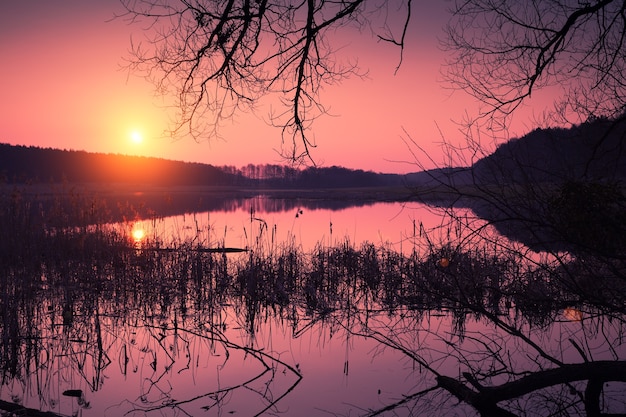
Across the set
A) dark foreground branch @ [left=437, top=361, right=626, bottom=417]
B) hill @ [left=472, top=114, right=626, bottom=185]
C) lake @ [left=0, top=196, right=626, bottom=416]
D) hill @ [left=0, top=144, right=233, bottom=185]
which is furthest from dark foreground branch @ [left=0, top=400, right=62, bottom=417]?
hill @ [left=0, top=144, right=233, bottom=185]

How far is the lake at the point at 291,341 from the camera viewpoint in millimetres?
4605

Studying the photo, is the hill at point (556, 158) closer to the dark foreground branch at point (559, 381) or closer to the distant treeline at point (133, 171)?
the dark foreground branch at point (559, 381)

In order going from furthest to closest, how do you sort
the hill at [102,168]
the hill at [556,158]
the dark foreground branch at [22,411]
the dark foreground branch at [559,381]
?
the hill at [102,168] → the dark foreground branch at [22,411] → the hill at [556,158] → the dark foreground branch at [559,381]

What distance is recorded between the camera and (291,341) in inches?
265

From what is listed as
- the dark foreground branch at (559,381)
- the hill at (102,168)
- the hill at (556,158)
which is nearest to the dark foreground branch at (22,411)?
the dark foreground branch at (559,381)

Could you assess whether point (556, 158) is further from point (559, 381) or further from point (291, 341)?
point (291, 341)

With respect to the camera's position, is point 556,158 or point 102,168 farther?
point 102,168

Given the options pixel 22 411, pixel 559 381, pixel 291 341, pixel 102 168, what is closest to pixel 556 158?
pixel 559 381

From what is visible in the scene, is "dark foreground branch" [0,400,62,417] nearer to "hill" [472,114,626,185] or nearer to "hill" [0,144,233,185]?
"hill" [472,114,626,185]

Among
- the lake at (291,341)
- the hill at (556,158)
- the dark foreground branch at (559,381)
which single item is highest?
the hill at (556,158)

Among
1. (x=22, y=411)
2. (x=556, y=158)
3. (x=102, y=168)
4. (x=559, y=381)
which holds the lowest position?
(x=22, y=411)

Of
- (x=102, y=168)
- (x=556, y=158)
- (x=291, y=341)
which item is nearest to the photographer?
(x=556, y=158)

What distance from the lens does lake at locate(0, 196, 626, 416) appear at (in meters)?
4.61

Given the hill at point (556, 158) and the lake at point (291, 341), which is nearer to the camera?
the hill at point (556, 158)
